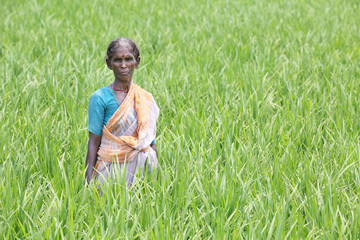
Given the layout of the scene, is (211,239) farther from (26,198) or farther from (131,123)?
(26,198)

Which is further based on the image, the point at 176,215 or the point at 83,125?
the point at 83,125

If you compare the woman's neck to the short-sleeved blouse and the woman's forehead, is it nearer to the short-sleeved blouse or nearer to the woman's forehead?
the short-sleeved blouse

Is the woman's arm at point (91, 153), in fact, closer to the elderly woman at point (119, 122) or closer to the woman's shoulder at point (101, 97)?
the elderly woman at point (119, 122)

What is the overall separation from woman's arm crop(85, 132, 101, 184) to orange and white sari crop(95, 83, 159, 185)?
0.07ft

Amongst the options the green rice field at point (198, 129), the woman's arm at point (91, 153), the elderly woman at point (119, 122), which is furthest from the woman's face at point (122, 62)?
the green rice field at point (198, 129)

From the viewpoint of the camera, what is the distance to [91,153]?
7.29ft

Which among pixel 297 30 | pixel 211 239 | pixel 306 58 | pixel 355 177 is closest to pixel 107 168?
pixel 211 239

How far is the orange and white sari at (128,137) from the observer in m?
2.17

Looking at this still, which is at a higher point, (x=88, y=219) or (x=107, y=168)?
(x=107, y=168)

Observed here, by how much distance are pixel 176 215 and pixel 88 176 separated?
434mm

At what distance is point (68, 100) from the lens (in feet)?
11.5

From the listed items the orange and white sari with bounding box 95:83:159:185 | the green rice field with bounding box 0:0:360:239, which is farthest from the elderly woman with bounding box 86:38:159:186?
the green rice field with bounding box 0:0:360:239

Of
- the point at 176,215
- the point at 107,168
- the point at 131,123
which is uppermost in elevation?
the point at 131,123

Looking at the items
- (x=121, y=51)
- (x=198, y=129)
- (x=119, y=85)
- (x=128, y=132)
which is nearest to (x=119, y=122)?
(x=128, y=132)
